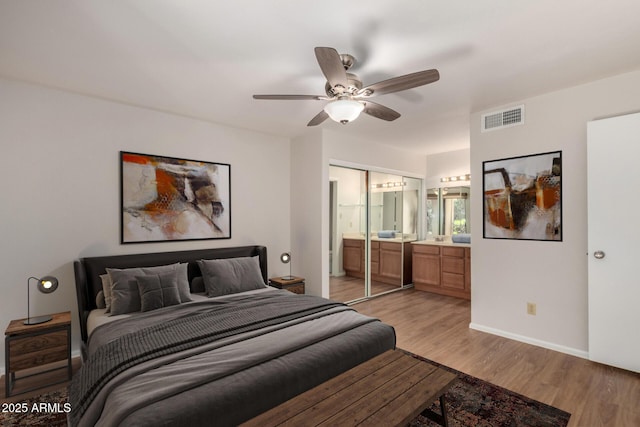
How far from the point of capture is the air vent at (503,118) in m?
3.32

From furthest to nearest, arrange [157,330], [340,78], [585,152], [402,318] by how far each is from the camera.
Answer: [402,318], [585,152], [157,330], [340,78]

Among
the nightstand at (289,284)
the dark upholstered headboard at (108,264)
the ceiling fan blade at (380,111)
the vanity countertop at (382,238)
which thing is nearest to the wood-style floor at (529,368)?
the nightstand at (289,284)

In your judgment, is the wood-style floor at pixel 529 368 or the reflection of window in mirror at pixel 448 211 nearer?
the wood-style floor at pixel 529 368

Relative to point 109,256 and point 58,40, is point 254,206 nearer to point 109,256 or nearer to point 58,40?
point 109,256

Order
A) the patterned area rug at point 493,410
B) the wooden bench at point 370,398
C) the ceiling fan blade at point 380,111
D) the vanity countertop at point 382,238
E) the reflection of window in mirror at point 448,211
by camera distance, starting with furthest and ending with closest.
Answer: the reflection of window in mirror at point 448,211
the vanity countertop at point 382,238
the ceiling fan blade at point 380,111
the patterned area rug at point 493,410
the wooden bench at point 370,398

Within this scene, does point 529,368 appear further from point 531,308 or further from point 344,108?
point 344,108

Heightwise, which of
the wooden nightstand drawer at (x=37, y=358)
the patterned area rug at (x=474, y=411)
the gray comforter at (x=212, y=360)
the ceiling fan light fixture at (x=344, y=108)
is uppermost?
the ceiling fan light fixture at (x=344, y=108)

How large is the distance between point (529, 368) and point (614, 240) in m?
1.32

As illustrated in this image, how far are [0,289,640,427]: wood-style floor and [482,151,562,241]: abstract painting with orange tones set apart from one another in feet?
3.77

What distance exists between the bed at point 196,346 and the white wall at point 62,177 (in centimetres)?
28

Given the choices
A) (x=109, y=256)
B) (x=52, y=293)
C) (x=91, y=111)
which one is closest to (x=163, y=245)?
(x=109, y=256)

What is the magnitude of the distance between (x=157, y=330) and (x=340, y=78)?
2099mm

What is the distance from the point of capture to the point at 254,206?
4.29 m

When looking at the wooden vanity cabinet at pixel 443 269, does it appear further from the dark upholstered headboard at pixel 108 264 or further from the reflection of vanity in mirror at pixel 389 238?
the dark upholstered headboard at pixel 108 264
